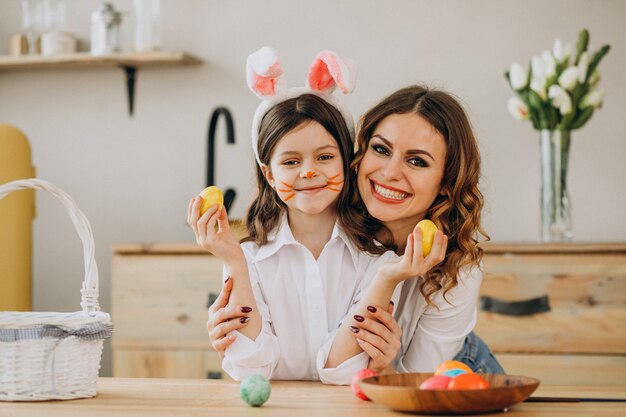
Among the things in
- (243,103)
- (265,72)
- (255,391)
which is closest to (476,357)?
(265,72)

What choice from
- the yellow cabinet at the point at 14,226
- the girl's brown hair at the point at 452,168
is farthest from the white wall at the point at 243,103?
the girl's brown hair at the point at 452,168

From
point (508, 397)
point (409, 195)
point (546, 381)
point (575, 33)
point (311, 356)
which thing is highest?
point (575, 33)

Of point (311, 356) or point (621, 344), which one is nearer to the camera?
point (311, 356)

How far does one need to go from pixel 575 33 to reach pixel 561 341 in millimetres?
1078

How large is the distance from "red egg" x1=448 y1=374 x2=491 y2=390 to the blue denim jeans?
75 cm

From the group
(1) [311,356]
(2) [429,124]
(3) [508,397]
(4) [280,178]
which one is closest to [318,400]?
(3) [508,397]

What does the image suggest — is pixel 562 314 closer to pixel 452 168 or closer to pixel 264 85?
pixel 452 168

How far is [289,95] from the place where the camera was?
62.2 inches

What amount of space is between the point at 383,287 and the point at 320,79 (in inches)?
17.2

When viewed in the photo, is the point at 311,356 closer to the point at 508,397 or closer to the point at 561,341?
the point at 508,397

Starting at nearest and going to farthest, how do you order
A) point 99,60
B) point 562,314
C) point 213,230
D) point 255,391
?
point 255,391
point 213,230
point 562,314
point 99,60

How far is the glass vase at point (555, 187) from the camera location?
2650 millimetres

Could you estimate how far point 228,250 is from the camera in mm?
1398

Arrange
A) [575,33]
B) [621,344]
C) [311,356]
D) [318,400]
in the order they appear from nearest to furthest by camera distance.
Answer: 1. [318,400]
2. [311,356]
3. [621,344]
4. [575,33]
